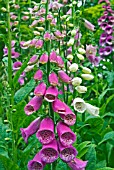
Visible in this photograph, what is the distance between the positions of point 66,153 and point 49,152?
0.08 meters

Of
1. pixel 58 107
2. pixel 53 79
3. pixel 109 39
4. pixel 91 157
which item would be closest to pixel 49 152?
pixel 58 107

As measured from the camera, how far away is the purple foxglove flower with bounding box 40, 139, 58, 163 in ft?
7.22

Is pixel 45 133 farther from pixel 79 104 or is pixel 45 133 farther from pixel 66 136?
pixel 79 104

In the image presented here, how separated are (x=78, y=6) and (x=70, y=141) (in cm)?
154

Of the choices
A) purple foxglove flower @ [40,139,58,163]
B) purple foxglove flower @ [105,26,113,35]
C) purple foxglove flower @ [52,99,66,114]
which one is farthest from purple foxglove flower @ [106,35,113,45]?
purple foxglove flower @ [40,139,58,163]

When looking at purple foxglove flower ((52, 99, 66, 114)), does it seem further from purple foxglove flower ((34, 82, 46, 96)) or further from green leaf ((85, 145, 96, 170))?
green leaf ((85, 145, 96, 170))

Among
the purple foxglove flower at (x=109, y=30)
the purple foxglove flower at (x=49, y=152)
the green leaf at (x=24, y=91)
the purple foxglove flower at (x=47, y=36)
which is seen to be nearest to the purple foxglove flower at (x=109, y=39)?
the purple foxglove flower at (x=109, y=30)

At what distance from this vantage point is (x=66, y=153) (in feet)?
7.34

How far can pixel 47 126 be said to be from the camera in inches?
88.7

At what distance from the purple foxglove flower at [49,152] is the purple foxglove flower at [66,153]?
3 cm

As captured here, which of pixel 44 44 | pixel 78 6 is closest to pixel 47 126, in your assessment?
pixel 44 44

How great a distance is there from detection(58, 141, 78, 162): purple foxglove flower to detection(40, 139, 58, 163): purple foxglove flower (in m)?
0.03

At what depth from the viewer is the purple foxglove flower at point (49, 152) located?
2.20 m

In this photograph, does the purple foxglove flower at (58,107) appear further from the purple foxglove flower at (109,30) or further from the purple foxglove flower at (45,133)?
the purple foxglove flower at (109,30)
